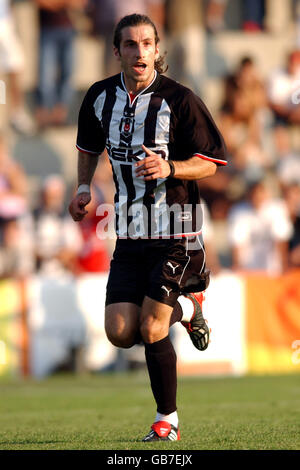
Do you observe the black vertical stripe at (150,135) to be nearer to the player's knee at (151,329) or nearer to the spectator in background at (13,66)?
the player's knee at (151,329)

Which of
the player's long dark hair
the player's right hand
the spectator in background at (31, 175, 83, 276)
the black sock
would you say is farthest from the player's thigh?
the spectator in background at (31, 175, 83, 276)

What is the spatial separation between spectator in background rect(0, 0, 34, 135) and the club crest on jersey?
345 inches

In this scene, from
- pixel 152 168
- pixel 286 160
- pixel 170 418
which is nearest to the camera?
pixel 152 168

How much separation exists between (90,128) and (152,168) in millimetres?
930

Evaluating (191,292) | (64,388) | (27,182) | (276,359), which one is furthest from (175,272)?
(27,182)

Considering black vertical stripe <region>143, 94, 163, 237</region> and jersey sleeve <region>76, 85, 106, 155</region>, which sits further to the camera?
jersey sleeve <region>76, 85, 106, 155</region>

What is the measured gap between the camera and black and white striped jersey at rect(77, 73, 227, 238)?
19.7 ft

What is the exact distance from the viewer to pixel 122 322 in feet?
19.5

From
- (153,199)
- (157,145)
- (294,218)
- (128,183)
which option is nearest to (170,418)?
(153,199)

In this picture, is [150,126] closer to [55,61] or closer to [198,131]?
[198,131]

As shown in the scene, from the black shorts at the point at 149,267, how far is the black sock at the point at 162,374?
0.27m

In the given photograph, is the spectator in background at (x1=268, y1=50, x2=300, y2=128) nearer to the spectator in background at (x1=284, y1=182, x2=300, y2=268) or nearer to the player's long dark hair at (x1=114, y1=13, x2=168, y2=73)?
the spectator in background at (x1=284, y1=182, x2=300, y2=268)

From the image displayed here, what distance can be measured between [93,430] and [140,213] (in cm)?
145

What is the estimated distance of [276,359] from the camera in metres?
12.9
